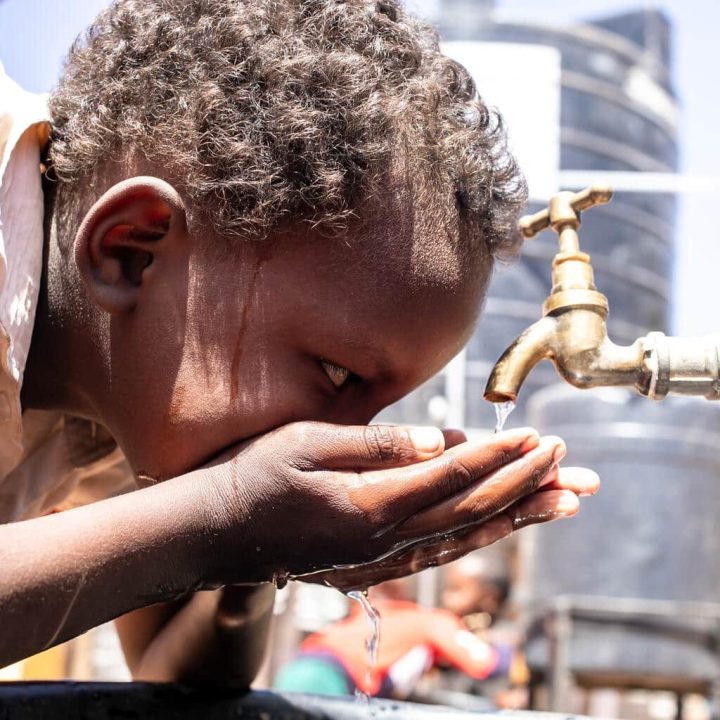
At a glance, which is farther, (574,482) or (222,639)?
(222,639)

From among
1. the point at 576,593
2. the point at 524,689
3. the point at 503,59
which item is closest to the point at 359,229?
the point at 503,59

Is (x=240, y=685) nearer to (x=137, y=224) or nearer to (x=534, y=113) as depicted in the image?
(x=137, y=224)

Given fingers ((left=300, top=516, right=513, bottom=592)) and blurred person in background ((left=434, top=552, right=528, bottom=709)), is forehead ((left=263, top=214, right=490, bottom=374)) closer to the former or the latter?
fingers ((left=300, top=516, right=513, bottom=592))

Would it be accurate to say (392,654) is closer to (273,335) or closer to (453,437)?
(453,437)

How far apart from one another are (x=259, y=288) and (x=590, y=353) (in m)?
0.29

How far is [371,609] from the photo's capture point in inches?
36.3

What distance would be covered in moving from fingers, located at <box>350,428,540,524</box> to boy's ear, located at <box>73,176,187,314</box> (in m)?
0.27

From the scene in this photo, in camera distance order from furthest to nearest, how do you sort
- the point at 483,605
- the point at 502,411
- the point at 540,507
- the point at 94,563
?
the point at 483,605 → the point at 502,411 → the point at 540,507 → the point at 94,563

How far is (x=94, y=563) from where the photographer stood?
→ 0.68 metres

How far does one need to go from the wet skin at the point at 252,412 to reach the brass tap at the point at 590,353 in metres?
0.06

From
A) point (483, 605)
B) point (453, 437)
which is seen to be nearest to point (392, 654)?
point (483, 605)

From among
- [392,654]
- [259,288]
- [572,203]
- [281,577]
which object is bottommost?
[392,654]

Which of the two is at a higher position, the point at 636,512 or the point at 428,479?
the point at 636,512

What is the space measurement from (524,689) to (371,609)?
2.44 m
